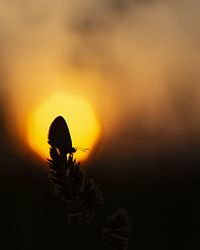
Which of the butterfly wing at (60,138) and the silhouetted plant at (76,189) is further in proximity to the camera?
the butterfly wing at (60,138)

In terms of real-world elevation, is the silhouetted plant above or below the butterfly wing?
below

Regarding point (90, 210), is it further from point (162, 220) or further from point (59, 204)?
point (59, 204)

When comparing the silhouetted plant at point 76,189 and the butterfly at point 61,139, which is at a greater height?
the butterfly at point 61,139

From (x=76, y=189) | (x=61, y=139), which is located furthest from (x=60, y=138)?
(x=76, y=189)

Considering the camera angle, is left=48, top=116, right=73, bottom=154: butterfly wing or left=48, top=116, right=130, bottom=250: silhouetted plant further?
left=48, top=116, right=73, bottom=154: butterfly wing

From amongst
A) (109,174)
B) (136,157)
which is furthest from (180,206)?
(136,157)

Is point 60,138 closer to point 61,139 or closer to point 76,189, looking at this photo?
point 61,139

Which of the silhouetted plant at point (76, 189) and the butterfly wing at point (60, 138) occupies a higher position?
the butterfly wing at point (60, 138)
